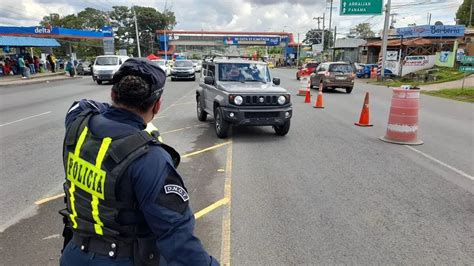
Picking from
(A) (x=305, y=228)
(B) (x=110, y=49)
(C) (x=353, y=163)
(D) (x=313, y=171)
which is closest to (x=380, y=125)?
(C) (x=353, y=163)

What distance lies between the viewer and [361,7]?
29141 mm

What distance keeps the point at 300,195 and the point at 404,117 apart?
4.27 meters

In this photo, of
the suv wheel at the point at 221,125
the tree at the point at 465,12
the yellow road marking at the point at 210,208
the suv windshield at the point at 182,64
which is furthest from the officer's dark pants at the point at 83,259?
the tree at the point at 465,12

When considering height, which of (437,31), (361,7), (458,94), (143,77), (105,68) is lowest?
(458,94)

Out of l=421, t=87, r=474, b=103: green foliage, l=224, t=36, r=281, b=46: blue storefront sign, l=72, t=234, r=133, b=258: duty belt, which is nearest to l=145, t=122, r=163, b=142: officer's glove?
l=72, t=234, r=133, b=258: duty belt

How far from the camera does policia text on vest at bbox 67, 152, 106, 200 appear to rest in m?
1.65

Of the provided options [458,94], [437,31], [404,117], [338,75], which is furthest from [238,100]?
[437,31]

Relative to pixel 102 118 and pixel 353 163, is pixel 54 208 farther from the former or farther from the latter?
pixel 353 163

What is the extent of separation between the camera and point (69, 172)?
182cm

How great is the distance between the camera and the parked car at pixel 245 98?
8164mm

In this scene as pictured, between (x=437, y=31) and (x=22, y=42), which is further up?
(x=437, y=31)

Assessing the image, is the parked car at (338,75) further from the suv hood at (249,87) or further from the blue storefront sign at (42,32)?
the blue storefront sign at (42,32)

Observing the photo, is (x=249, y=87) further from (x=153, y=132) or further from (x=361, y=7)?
(x=361, y=7)

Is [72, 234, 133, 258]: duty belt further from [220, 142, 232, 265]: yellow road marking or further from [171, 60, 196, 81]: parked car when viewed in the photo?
[171, 60, 196, 81]: parked car
